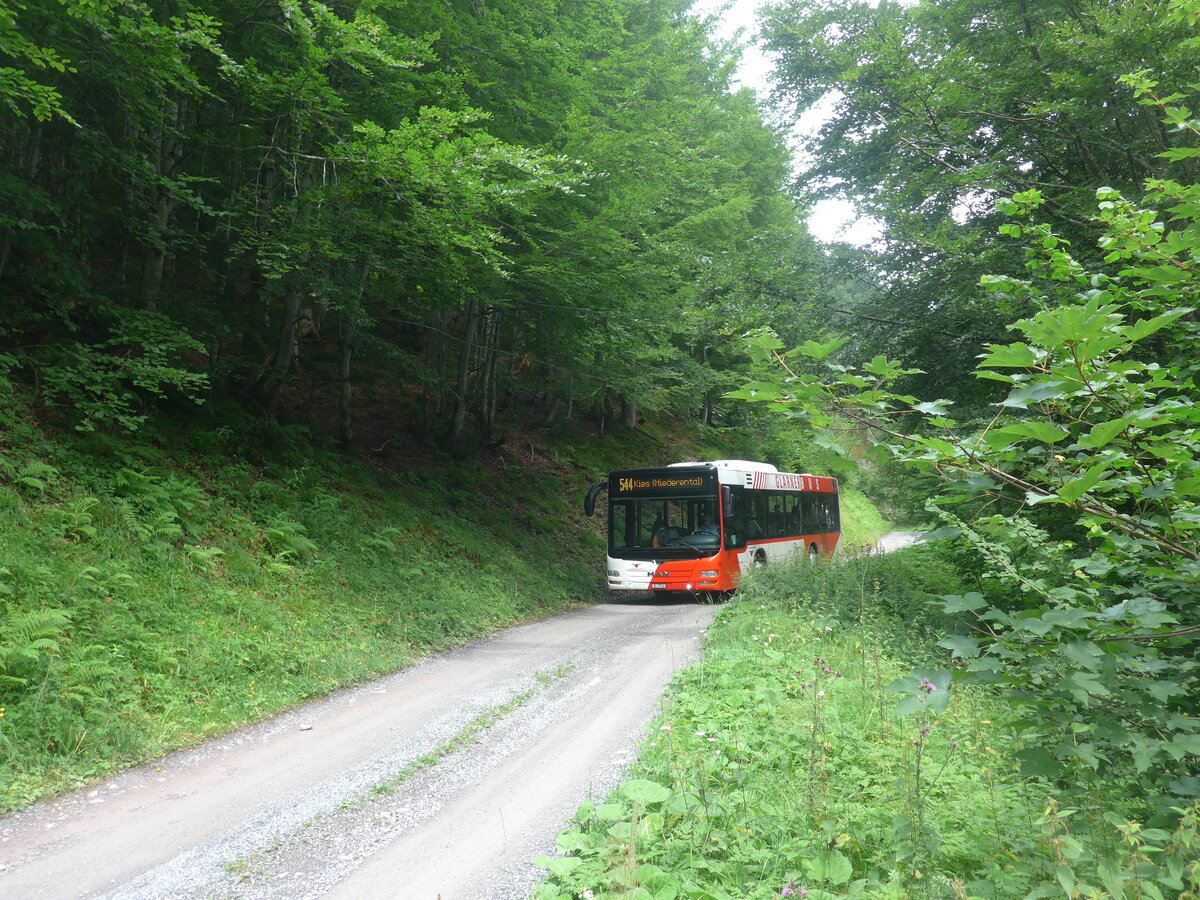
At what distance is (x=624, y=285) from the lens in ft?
42.2

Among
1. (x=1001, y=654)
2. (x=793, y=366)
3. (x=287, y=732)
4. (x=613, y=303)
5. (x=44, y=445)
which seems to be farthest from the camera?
(x=613, y=303)

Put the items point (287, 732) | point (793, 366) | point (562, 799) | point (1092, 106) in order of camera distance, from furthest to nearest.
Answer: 1. point (1092, 106)
2. point (287, 732)
3. point (562, 799)
4. point (793, 366)

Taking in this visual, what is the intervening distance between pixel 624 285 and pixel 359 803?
999 cm

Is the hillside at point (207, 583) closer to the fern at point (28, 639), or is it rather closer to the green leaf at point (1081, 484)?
the fern at point (28, 639)

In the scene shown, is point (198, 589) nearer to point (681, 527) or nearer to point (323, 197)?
point (323, 197)

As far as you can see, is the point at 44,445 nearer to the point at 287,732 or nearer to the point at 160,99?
the point at 160,99

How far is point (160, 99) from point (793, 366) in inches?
384

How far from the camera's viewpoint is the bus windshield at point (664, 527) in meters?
14.7

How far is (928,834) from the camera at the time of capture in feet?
10.3

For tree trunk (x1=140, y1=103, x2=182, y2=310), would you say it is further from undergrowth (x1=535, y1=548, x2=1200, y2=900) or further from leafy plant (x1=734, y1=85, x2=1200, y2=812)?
leafy plant (x1=734, y1=85, x2=1200, y2=812)

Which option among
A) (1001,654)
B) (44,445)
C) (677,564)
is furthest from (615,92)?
(1001,654)

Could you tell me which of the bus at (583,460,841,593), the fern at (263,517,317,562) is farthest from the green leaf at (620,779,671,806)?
the bus at (583,460,841,593)

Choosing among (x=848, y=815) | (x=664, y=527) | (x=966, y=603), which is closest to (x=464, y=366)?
(x=664, y=527)

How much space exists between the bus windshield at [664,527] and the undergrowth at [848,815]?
8.24 m
